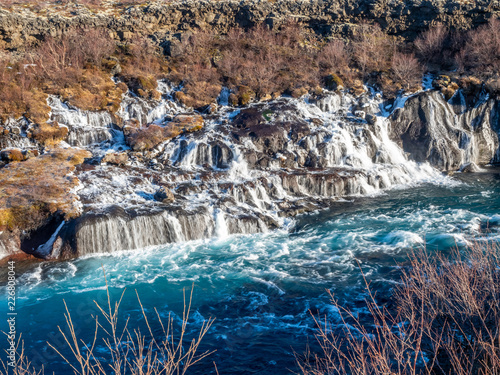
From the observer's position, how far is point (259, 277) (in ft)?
50.7

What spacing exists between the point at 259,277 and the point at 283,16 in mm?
37153

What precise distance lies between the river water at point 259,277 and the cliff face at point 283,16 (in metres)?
27.4

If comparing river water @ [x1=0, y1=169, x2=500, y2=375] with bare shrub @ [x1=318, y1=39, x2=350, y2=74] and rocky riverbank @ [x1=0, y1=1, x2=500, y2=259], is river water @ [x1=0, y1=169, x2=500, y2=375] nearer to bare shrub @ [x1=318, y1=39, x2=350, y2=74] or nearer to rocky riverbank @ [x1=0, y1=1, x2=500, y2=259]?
rocky riverbank @ [x1=0, y1=1, x2=500, y2=259]

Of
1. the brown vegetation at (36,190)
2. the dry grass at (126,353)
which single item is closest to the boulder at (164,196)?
the brown vegetation at (36,190)

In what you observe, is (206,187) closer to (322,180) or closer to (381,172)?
(322,180)

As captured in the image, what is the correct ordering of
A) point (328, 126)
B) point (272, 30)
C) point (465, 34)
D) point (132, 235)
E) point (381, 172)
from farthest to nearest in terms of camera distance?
point (272, 30)
point (465, 34)
point (328, 126)
point (381, 172)
point (132, 235)

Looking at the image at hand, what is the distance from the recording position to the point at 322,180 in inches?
952

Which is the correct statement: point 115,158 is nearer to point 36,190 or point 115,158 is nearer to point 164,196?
point 36,190

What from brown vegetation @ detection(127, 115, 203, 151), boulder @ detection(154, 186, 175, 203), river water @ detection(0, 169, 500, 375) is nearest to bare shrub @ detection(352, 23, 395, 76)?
brown vegetation @ detection(127, 115, 203, 151)

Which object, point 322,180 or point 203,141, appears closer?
point 322,180

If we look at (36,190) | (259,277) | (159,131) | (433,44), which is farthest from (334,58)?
(36,190)

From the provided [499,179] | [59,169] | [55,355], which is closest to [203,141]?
[59,169]

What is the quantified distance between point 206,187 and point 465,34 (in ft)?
110

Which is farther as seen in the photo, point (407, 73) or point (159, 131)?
point (407, 73)
